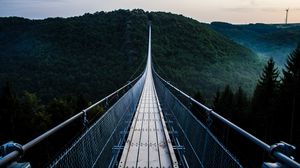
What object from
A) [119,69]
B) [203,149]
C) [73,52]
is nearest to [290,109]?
[203,149]

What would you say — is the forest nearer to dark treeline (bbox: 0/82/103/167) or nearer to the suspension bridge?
dark treeline (bbox: 0/82/103/167)

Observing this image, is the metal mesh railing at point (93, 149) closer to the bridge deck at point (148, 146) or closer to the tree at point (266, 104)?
the bridge deck at point (148, 146)

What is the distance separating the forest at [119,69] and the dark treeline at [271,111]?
3.4 inches

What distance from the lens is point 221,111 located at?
1594 inches

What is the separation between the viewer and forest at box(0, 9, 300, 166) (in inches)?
1375

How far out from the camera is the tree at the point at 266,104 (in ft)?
100.0

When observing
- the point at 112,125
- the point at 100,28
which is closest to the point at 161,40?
the point at 100,28

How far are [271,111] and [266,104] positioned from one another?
3645mm

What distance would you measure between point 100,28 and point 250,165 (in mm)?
69903

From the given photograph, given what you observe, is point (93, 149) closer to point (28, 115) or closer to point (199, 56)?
point (28, 115)

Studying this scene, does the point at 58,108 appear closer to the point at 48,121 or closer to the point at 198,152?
the point at 48,121

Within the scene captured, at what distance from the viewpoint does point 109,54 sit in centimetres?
7719

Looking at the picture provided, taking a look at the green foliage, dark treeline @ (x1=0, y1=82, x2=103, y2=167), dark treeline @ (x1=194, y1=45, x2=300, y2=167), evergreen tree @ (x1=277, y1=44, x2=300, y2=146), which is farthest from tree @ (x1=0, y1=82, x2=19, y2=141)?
the green foliage

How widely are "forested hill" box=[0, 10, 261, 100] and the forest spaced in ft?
0.64
